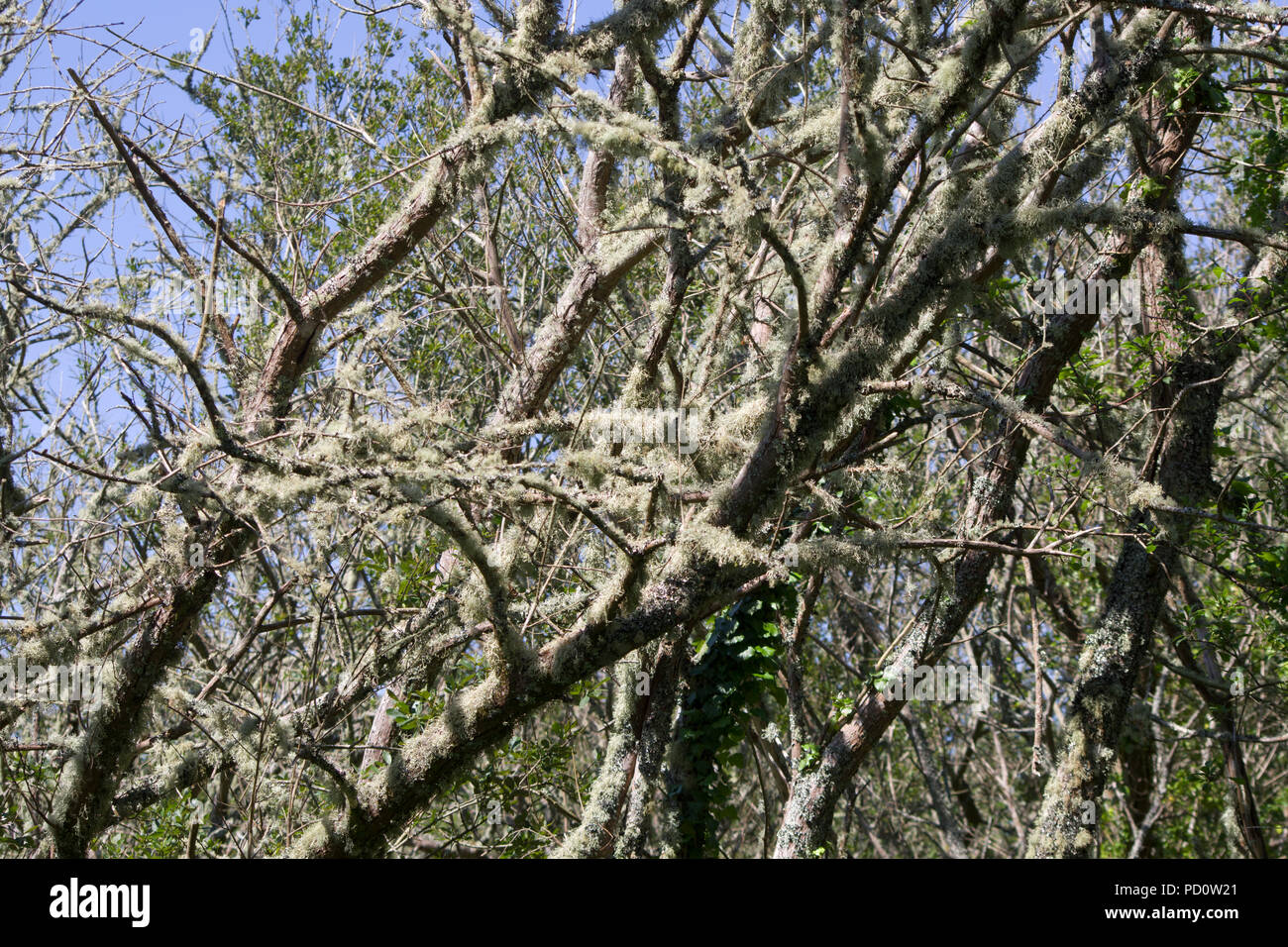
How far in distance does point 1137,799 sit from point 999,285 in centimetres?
351

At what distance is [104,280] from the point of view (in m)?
4.70

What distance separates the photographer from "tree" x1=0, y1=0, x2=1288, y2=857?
2.76 m

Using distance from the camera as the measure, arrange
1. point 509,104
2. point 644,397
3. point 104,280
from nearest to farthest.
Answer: point 509,104
point 644,397
point 104,280

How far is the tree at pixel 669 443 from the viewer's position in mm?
2760

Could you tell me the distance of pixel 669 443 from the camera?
3.42 m

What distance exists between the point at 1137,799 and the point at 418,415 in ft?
17.2
